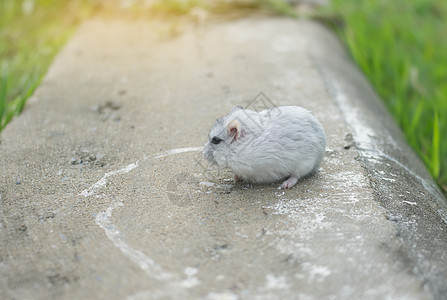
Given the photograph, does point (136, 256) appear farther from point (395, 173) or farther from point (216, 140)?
point (395, 173)

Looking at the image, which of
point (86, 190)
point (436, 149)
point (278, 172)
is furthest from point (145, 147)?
point (436, 149)

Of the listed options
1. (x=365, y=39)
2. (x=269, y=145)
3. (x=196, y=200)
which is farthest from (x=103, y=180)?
(x=365, y=39)

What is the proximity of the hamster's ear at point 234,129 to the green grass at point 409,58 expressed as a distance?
5.84ft

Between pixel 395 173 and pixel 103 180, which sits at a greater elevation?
pixel 103 180

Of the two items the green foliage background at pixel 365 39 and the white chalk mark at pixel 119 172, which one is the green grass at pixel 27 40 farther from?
the white chalk mark at pixel 119 172

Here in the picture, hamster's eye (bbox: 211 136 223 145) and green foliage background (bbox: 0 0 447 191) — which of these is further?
green foliage background (bbox: 0 0 447 191)

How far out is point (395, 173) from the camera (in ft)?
10.9

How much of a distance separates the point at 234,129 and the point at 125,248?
3.01 feet

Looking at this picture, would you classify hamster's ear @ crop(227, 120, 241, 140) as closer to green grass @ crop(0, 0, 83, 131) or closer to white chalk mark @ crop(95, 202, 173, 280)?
white chalk mark @ crop(95, 202, 173, 280)

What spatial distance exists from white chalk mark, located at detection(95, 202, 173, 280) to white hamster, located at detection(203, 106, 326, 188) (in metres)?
0.67

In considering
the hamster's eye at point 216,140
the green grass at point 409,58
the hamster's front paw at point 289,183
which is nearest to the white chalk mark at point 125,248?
the hamster's eye at point 216,140

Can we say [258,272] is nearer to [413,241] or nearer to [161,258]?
[161,258]

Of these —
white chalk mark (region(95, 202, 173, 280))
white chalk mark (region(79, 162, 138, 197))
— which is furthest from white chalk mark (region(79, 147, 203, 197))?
white chalk mark (region(95, 202, 173, 280))

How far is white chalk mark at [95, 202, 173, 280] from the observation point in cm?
237
